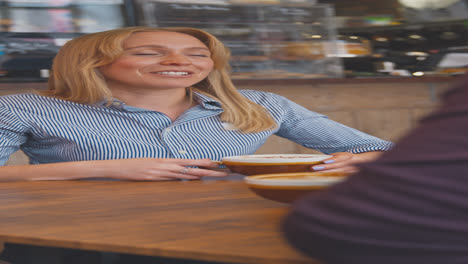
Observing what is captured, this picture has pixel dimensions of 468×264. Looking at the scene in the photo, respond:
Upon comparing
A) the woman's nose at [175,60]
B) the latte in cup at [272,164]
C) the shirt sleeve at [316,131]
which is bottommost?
the shirt sleeve at [316,131]

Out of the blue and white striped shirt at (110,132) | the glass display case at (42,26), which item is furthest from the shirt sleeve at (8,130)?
the glass display case at (42,26)

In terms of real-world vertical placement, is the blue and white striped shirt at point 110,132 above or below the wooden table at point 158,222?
below

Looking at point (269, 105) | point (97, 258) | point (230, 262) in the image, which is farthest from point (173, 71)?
point (230, 262)

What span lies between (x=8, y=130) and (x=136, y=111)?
0.38 metres

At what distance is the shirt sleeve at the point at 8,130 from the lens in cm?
166

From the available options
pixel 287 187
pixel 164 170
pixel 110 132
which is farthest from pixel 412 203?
pixel 110 132

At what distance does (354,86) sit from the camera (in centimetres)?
329

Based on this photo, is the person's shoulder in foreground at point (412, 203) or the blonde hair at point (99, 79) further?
the blonde hair at point (99, 79)

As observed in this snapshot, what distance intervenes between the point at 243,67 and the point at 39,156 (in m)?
1.55

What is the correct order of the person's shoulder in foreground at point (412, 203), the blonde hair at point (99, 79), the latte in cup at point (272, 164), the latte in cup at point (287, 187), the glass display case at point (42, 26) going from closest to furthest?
the person's shoulder in foreground at point (412, 203)
the latte in cup at point (287, 187)
the latte in cup at point (272, 164)
the blonde hair at point (99, 79)
the glass display case at point (42, 26)

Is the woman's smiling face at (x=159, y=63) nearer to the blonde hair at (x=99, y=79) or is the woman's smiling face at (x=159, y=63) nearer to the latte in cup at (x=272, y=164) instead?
the blonde hair at (x=99, y=79)

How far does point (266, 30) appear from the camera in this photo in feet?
10.8

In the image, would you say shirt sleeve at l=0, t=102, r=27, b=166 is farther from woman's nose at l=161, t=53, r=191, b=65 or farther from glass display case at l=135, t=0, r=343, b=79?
glass display case at l=135, t=0, r=343, b=79

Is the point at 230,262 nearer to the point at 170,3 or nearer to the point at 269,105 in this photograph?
the point at 269,105
